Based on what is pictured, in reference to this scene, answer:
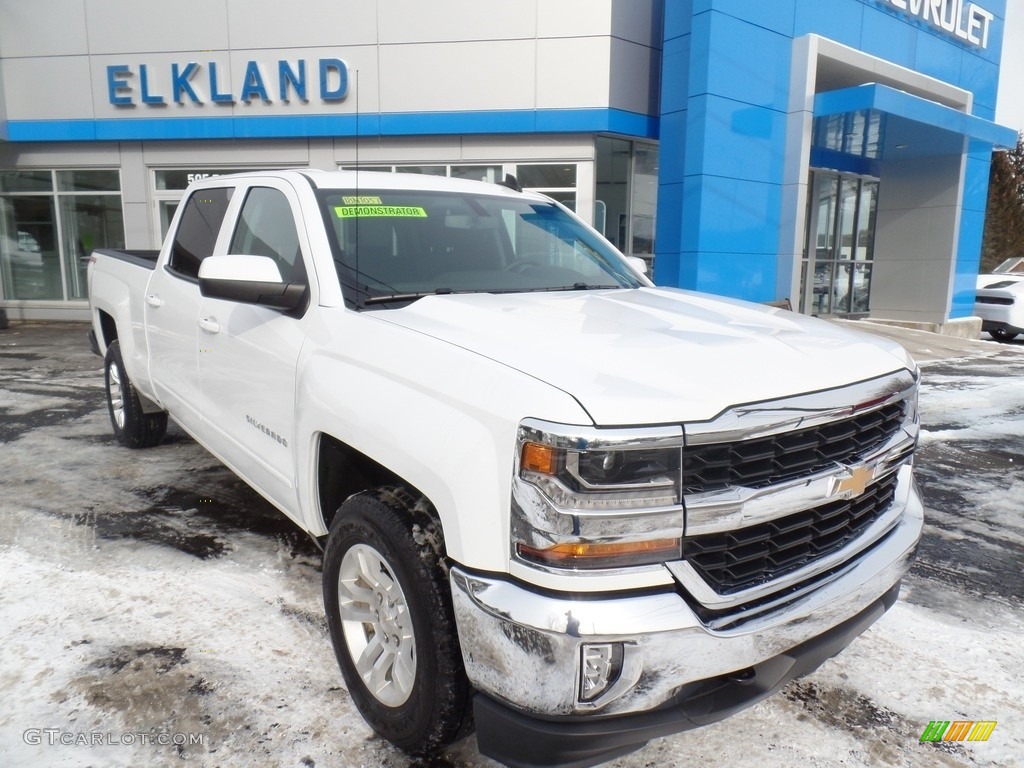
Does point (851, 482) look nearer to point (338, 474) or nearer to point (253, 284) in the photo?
point (338, 474)

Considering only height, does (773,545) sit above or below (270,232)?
below

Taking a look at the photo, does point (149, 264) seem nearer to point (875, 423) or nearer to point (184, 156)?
point (875, 423)

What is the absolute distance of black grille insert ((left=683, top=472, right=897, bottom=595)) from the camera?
1.92 meters

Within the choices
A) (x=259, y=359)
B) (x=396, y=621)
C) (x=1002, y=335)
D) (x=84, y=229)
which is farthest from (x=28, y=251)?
(x=1002, y=335)

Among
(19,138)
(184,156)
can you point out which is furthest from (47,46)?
(184,156)

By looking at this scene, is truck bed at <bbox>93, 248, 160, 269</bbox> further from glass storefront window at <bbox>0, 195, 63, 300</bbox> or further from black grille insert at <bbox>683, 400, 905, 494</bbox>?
glass storefront window at <bbox>0, 195, 63, 300</bbox>

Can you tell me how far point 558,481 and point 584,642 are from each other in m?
0.38

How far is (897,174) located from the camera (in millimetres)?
16938

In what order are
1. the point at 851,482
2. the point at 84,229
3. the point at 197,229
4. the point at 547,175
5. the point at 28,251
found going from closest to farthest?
the point at 851,482, the point at 197,229, the point at 547,175, the point at 84,229, the point at 28,251

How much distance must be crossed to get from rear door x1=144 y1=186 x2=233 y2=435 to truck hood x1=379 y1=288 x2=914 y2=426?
5.59 feet

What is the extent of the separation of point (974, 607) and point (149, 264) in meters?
5.08

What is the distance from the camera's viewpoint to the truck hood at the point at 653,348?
1.87 meters

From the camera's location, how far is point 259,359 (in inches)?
119

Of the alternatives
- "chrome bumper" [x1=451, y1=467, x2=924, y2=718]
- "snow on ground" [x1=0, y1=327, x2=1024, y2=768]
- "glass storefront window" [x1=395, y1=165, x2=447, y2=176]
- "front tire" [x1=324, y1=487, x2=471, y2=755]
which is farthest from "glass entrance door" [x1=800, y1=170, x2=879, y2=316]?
"chrome bumper" [x1=451, y1=467, x2=924, y2=718]
